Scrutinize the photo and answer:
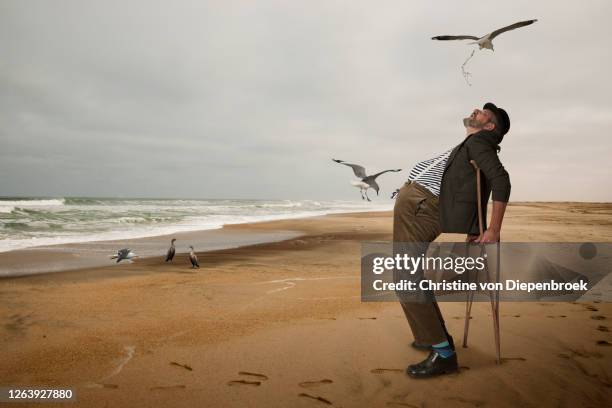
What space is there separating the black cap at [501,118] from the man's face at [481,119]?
4 centimetres

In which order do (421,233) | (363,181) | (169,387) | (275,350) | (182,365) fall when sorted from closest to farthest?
1. (169,387)
2. (421,233)
3. (182,365)
4. (275,350)
5. (363,181)

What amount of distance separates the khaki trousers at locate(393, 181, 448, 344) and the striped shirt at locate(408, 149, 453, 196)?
1.7 inches

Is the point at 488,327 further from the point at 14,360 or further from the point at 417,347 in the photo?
the point at 14,360

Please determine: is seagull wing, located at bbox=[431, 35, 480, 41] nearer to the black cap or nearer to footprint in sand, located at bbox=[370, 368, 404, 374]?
the black cap

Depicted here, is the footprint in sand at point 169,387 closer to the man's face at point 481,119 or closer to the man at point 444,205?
the man at point 444,205

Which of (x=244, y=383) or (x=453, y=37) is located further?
(x=453, y=37)

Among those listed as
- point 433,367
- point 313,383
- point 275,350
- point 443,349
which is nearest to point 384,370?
point 433,367

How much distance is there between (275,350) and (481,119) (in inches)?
105

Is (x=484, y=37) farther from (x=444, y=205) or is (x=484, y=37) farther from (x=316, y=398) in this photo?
(x=316, y=398)

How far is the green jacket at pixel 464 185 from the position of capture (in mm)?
2791

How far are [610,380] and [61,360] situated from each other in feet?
14.5

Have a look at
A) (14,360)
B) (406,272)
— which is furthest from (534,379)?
(14,360)

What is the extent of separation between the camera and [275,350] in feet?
11.3

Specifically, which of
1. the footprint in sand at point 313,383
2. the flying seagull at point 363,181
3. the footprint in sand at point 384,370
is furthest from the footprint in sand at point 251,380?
the flying seagull at point 363,181
